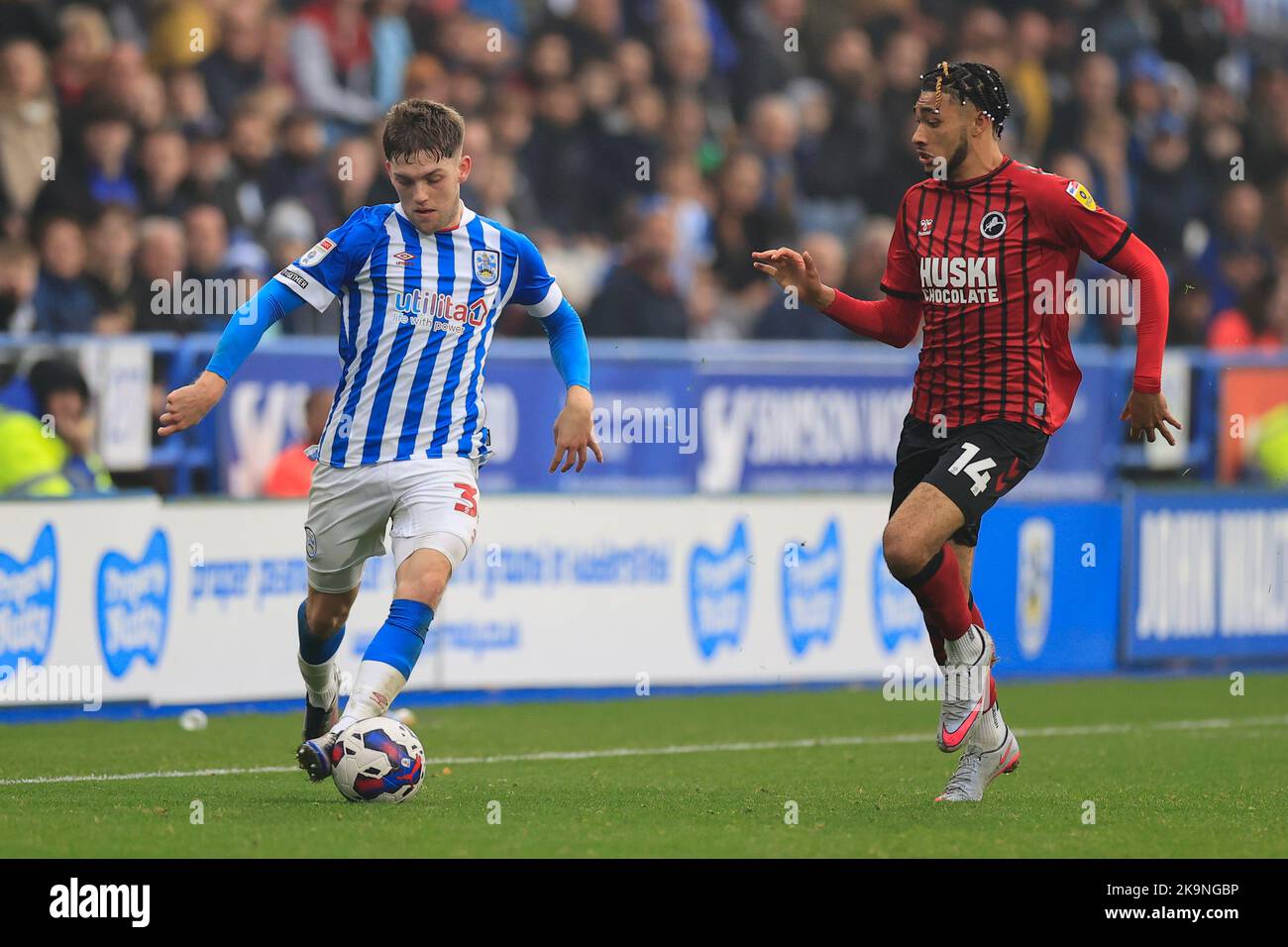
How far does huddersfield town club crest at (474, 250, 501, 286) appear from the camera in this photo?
755 cm

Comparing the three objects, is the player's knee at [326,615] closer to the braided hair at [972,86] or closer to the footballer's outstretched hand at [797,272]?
the footballer's outstretched hand at [797,272]

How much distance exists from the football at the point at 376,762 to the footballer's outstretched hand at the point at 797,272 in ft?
6.82

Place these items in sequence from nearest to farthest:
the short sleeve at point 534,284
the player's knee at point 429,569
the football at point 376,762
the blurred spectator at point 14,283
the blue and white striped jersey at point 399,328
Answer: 1. the football at point 376,762
2. the player's knee at point 429,569
3. the blue and white striped jersey at point 399,328
4. the short sleeve at point 534,284
5. the blurred spectator at point 14,283

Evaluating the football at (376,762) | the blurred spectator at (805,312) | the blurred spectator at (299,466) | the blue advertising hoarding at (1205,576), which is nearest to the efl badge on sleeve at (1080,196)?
the football at (376,762)

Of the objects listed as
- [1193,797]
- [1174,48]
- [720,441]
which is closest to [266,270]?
[720,441]

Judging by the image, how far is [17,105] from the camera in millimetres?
13484

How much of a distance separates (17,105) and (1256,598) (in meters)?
8.34

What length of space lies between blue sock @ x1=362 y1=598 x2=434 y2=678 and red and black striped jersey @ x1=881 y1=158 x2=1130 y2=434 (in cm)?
197

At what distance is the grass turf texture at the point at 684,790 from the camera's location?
637cm

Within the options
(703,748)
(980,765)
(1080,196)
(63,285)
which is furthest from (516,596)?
(1080,196)

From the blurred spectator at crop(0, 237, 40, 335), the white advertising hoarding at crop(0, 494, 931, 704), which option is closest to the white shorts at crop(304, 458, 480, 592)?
the white advertising hoarding at crop(0, 494, 931, 704)

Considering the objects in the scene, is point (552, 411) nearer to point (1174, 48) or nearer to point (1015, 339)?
point (1015, 339)

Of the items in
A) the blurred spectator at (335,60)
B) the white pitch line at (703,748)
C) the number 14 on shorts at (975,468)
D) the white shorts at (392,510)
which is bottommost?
the white pitch line at (703,748)
